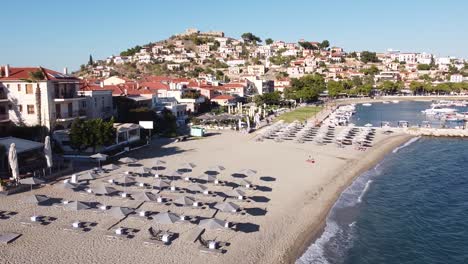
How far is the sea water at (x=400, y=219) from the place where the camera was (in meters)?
20.2

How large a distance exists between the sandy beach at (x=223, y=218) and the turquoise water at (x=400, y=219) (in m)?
1.16

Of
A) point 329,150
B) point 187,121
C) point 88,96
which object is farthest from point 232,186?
point 187,121

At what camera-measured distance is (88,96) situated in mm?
43812

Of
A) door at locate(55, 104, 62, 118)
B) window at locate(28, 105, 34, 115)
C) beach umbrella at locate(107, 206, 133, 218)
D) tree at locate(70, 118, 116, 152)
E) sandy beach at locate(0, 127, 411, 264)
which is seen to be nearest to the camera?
sandy beach at locate(0, 127, 411, 264)

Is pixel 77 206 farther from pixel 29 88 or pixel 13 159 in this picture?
pixel 29 88

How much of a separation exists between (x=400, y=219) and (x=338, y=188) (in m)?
5.85

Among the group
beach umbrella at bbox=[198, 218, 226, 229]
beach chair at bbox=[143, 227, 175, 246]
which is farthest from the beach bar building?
beach umbrella at bbox=[198, 218, 226, 229]

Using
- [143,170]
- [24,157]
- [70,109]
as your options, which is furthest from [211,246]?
[70,109]

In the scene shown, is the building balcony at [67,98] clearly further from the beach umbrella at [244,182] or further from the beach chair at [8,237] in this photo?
the beach chair at [8,237]

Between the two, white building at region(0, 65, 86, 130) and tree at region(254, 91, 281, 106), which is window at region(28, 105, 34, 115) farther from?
tree at region(254, 91, 281, 106)

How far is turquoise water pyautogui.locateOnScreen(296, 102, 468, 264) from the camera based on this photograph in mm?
20234

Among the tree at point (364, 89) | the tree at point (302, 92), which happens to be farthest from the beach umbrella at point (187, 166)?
the tree at point (364, 89)

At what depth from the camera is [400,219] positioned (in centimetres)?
2516

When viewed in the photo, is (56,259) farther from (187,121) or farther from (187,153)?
(187,121)
